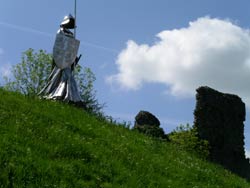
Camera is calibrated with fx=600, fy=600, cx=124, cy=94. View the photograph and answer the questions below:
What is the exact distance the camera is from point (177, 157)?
25156mm

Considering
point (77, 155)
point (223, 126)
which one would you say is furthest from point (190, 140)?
point (77, 155)

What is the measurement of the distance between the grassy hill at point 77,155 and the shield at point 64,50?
140 inches

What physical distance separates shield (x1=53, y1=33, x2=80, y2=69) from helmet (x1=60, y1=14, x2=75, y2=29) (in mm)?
705

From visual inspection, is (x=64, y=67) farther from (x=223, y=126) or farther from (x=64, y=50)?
(x=223, y=126)

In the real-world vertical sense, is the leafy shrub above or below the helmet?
below

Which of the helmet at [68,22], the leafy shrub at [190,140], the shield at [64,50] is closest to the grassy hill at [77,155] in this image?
the shield at [64,50]

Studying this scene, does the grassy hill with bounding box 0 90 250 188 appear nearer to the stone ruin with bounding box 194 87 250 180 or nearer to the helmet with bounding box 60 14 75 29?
the helmet with bounding box 60 14 75 29

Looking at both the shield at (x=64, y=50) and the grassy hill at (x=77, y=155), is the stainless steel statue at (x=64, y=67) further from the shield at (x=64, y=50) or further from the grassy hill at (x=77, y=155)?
the grassy hill at (x=77, y=155)

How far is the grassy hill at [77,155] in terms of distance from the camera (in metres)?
15.7

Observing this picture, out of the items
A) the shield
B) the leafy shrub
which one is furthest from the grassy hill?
the leafy shrub

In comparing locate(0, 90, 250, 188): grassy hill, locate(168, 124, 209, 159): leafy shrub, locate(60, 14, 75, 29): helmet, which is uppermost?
locate(60, 14, 75, 29): helmet

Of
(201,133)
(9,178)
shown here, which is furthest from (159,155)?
(201,133)

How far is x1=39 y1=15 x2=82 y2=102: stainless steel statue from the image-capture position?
28172 mm

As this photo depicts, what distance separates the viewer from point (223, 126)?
47.9m
